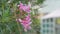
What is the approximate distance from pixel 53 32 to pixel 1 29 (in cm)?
945

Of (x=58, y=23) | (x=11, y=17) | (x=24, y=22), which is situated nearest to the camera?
(x=24, y=22)

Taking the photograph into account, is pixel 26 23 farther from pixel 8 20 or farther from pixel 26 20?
pixel 8 20

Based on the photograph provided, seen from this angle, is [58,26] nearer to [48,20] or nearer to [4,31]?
[48,20]

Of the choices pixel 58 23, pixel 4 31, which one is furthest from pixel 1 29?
pixel 58 23

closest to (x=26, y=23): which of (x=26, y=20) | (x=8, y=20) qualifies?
(x=26, y=20)

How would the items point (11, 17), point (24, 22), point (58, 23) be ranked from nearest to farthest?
point (24, 22) < point (11, 17) < point (58, 23)

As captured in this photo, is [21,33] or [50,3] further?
[50,3]

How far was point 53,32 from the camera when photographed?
11.0 meters

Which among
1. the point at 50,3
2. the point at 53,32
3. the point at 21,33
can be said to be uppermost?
the point at 21,33

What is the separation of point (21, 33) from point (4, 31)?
6.1 inches

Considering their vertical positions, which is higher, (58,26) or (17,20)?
(17,20)

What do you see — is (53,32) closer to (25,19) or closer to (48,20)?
(48,20)

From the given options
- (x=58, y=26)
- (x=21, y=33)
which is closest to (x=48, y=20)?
(x=58, y=26)

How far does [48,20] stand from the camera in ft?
37.1
